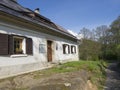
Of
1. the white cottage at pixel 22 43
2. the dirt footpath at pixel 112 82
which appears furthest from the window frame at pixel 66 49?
the dirt footpath at pixel 112 82

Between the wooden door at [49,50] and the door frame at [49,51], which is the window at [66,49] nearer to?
the door frame at [49,51]

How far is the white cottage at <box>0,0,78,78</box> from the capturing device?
855 centimetres

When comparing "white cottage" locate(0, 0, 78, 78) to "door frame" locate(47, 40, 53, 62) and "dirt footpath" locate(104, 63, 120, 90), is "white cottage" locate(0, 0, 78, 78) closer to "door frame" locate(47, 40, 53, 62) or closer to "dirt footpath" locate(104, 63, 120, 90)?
"door frame" locate(47, 40, 53, 62)

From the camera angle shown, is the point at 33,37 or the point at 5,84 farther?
the point at 33,37

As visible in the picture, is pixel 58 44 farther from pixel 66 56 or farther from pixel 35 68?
pixel 35 68

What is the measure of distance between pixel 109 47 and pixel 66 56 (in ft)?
94.9

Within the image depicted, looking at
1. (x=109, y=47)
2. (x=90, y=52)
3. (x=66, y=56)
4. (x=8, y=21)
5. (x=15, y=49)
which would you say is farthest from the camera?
(x=109, y=47)

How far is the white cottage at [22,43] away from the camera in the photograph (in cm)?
855

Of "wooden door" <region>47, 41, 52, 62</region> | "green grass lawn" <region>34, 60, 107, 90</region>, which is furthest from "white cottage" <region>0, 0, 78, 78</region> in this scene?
"green grass lawn" <region>34, 60, 107, 90</region>

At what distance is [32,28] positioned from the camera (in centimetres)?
1124

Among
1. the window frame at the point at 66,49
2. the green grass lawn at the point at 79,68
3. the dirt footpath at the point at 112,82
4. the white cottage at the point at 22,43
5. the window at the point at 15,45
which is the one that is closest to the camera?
the window at the point at 15,45

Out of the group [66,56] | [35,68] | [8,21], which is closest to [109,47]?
[66,56]

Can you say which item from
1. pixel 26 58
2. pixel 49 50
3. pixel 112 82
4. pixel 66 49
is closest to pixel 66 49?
pixel 66 49

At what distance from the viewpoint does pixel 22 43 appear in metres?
10.3
